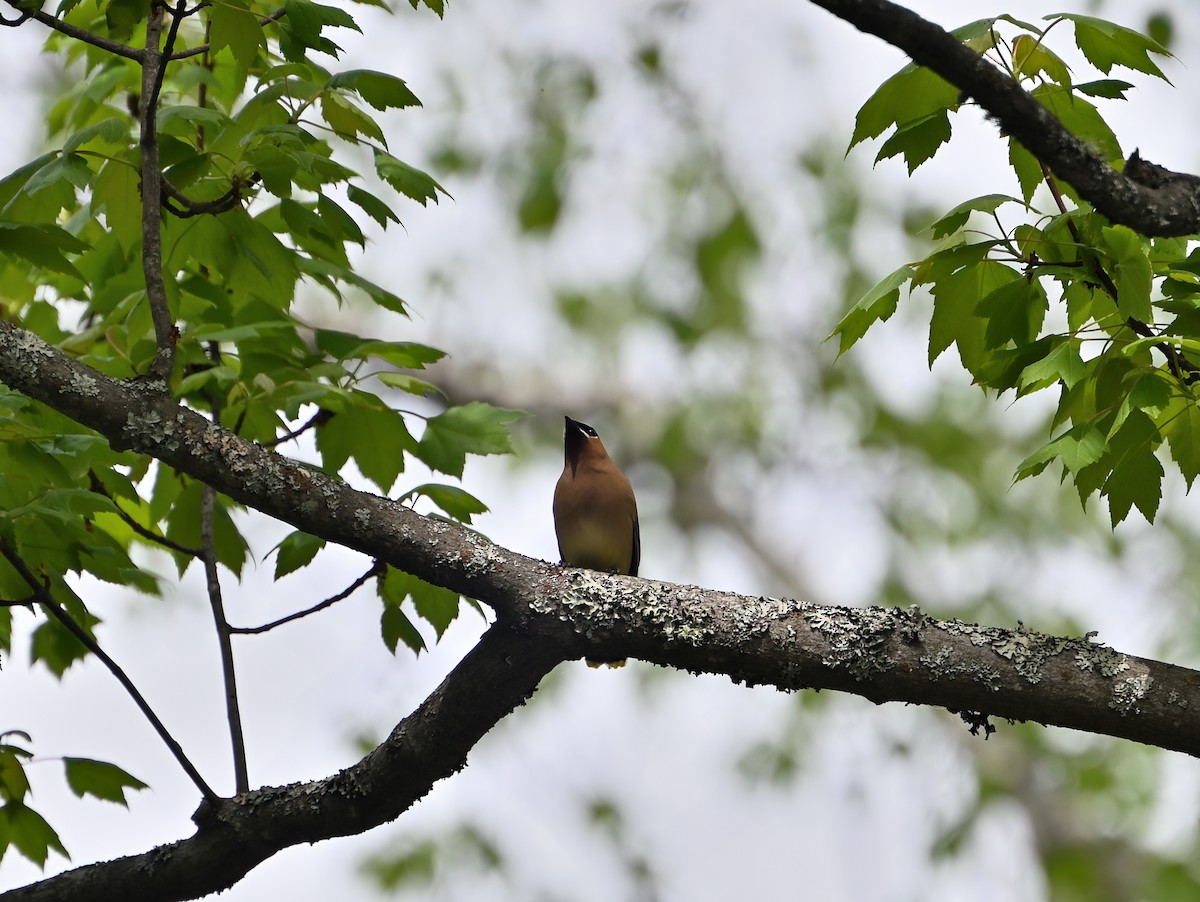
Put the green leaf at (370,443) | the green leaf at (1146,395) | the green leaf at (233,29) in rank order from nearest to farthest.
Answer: the green leaf at (1146,395), the green leaf at (233,29), the green leaf at (370,443)

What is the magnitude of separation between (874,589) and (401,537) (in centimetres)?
828

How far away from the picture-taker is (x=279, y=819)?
314 centimetres

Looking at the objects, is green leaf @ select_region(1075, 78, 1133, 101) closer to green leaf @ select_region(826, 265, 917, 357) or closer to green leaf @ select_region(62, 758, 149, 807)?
green leaf @ select_region(826, 265, 917, 357)

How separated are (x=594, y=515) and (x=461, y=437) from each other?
69.0 inches

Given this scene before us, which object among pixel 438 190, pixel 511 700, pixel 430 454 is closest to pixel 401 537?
pixel 511 700

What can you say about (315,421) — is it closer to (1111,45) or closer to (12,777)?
(12,777)

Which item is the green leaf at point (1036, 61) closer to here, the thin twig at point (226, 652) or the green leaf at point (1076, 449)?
the green leaf at point (1076, 449)

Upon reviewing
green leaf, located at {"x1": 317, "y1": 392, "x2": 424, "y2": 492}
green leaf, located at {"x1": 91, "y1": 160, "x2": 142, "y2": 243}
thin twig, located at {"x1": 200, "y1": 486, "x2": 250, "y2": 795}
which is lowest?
thin twig, located at {"x1": 200, "y1": 486, "x2": 250, "y2": 795}

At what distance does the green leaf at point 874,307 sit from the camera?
9.34 ft

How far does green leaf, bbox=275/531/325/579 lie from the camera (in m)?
3.39

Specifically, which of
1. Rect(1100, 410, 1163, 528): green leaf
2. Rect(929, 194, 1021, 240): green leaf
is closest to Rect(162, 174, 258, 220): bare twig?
Rect(929, 194, 1021, 240): green leaf

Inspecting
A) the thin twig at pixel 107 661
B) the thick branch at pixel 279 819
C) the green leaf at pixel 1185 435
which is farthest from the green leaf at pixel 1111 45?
the thin twig at pixel 107 661

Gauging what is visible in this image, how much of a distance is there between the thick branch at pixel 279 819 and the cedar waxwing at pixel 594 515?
2273mm

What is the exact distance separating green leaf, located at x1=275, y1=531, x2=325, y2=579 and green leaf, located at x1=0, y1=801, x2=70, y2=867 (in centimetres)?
98
